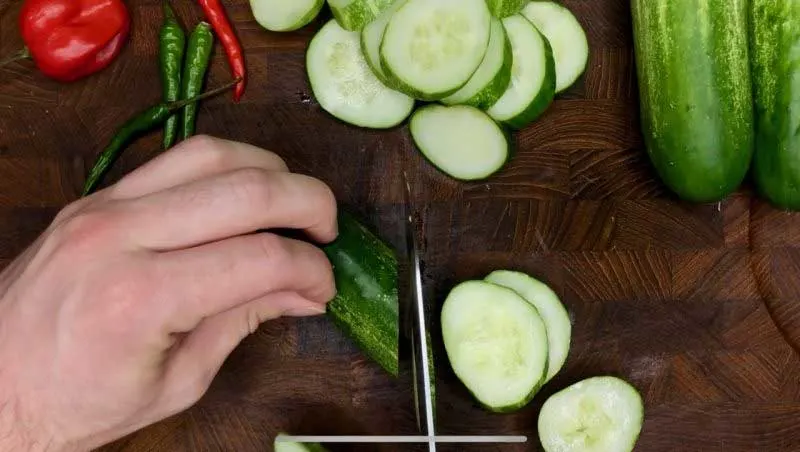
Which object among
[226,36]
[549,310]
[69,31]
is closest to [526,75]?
[549,310]

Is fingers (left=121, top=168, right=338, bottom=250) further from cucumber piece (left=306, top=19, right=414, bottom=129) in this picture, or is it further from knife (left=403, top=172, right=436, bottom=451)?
cucumber piece (left=306, top=19, right=414, bottom=129)

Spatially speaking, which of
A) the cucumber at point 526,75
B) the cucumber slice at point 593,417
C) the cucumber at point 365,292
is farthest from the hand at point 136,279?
the cucumber slice at point 593,417

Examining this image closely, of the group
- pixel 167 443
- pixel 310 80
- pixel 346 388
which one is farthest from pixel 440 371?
pixel 310 80

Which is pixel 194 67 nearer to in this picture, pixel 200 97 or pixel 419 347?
pixel 200 97

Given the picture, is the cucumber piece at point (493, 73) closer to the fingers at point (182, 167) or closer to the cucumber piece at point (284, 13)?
the cucumber piece at point (284, 13)

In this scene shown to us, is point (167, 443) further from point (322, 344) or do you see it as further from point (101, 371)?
point (101, 371)
